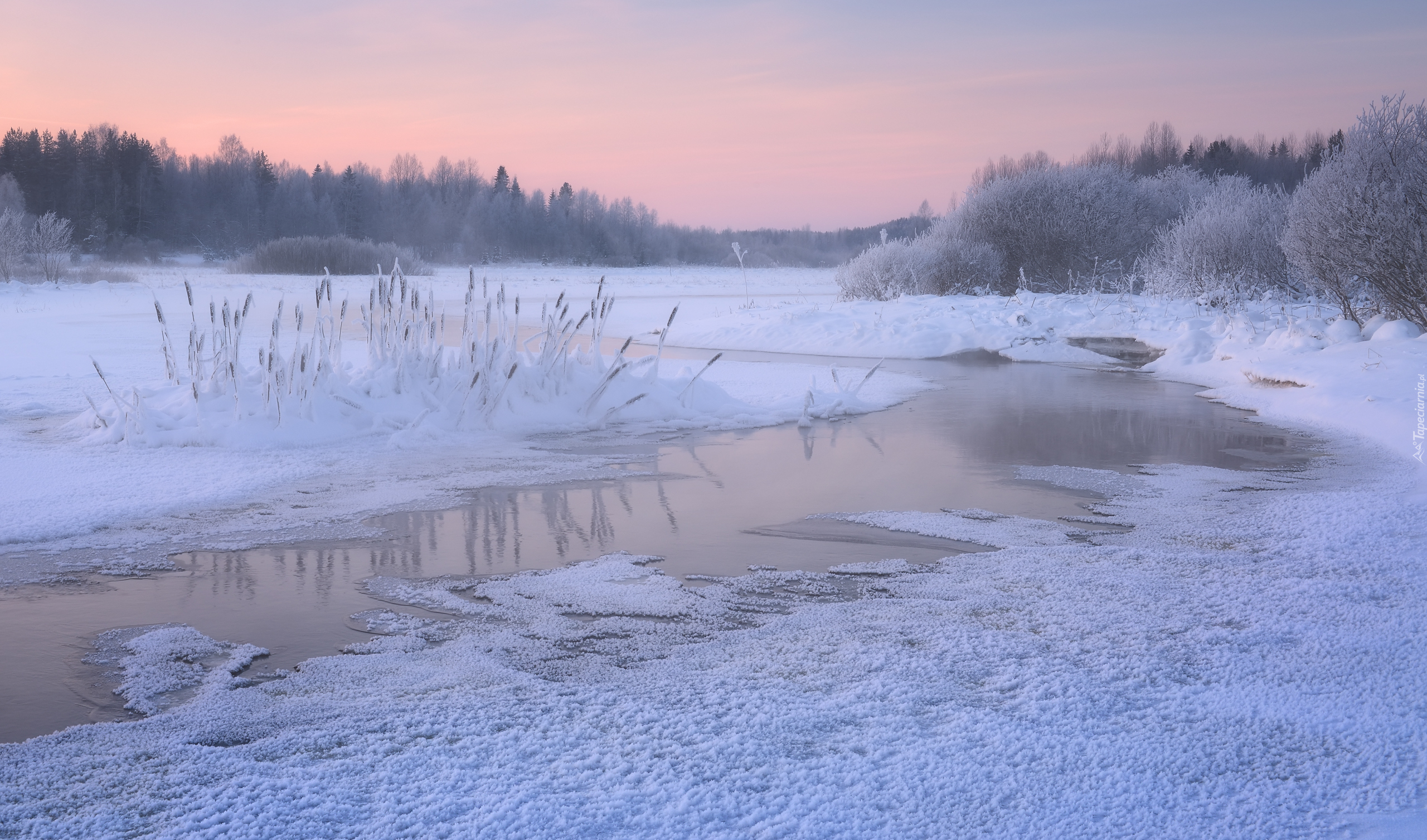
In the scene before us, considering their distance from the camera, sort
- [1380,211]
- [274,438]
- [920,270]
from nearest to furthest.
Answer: [274,438], [1380,211], [920,270]

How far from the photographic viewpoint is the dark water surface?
3.20m

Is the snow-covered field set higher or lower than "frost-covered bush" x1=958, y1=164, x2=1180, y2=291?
lower

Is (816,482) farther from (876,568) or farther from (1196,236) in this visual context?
(1196,236)

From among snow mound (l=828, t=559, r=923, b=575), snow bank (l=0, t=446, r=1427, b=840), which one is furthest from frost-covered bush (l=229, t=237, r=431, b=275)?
snow bank (l=0, t=446, r=1427, b=840)

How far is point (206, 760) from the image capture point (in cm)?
227

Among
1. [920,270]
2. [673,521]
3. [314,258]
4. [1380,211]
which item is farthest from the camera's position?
[314,258]

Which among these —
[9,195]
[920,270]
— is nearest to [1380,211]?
[920,270]

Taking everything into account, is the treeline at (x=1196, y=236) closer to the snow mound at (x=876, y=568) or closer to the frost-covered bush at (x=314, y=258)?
the snow mound at (x=876, y=568)

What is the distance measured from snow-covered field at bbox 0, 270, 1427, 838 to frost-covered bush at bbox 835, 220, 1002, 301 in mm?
16346

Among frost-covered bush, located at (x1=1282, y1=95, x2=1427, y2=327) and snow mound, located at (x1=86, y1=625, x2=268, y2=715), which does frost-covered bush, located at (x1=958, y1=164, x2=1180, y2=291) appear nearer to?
frost-covered bush, located at (x1=1282, y1=95, x2=1427, y2=327)

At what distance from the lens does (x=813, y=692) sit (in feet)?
8.84

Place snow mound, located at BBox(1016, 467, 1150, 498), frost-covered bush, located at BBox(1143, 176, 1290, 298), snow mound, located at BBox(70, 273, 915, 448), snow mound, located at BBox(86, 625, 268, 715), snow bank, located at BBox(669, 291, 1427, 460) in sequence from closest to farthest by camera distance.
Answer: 1. snow mound, located at BBox(86, 625, 268, 715)
2. snow mound, located at BBox(1016, 467, 1150, 498)
3. snow mound, located at BBox(70, 273, 915, 448)
4. snow bank, located at BBox(669, 291, 1427, 460)
5. frost-covered bush, located at BBox(1143, 176, 1290, 298)

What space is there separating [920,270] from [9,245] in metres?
25.0

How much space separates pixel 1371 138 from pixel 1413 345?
3446 millimetres
